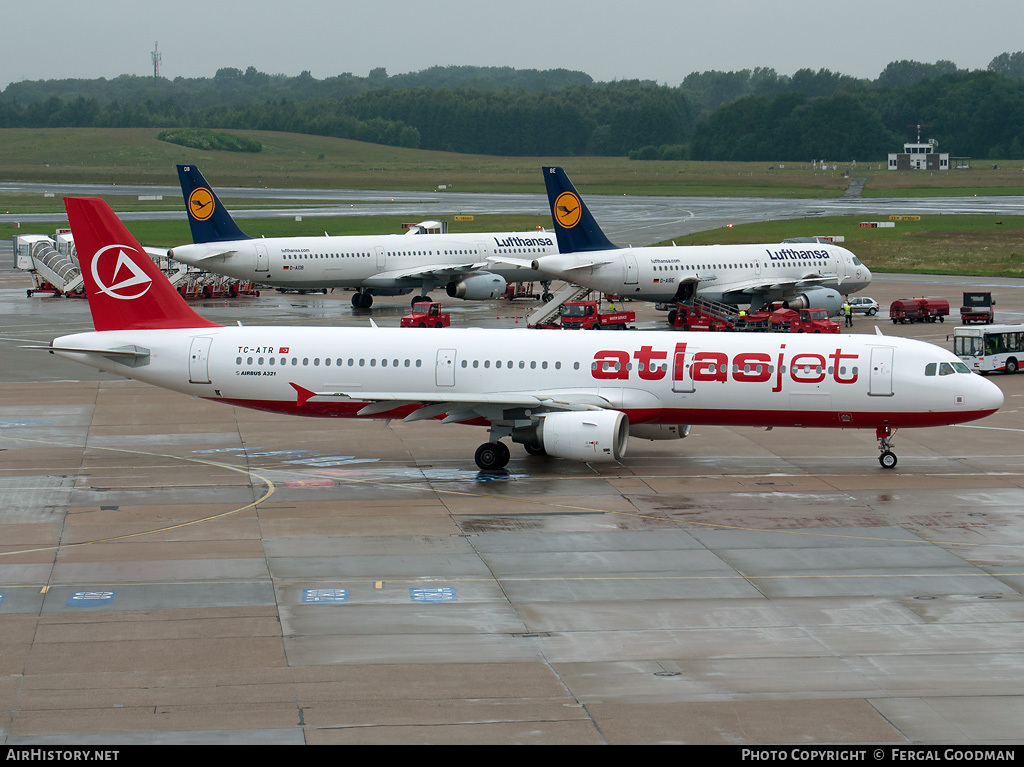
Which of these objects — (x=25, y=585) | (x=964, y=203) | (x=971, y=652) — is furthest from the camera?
(x=964, y=203)

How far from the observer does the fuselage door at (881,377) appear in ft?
122

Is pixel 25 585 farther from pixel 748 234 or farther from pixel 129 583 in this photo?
pixel 748 234

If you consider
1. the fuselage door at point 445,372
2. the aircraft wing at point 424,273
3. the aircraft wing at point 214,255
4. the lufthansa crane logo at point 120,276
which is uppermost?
the lufthansa crane logo at point 120,276

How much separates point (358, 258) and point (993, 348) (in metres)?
41.3

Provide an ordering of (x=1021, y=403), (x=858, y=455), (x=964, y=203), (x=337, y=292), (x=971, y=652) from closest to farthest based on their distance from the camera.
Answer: (x=971, y=652), (x=858, y=455), (x=1021, y=403), (x=337, y=292), (x=964, y=203)

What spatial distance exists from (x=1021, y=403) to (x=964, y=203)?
125 meters

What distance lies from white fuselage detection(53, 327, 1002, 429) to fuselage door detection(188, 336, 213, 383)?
0.05 m

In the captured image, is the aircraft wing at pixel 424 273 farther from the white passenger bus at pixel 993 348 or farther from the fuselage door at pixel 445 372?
the fuselage door at pixel 445 372

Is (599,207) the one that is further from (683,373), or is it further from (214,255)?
(683,373)

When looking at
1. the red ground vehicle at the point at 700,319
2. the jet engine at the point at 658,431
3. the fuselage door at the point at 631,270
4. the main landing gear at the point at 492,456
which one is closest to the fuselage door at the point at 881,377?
the jet engine at the point at 658,431

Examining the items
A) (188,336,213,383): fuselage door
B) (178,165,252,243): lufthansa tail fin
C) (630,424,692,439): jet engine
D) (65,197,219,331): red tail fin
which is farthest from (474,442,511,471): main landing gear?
(178,165,252,243): lufthansa tail fin

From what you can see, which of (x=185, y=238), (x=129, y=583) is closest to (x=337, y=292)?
(x=185, y=238)

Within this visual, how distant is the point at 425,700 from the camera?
2050cm

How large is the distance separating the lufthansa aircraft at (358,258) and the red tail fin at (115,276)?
3847 cm
